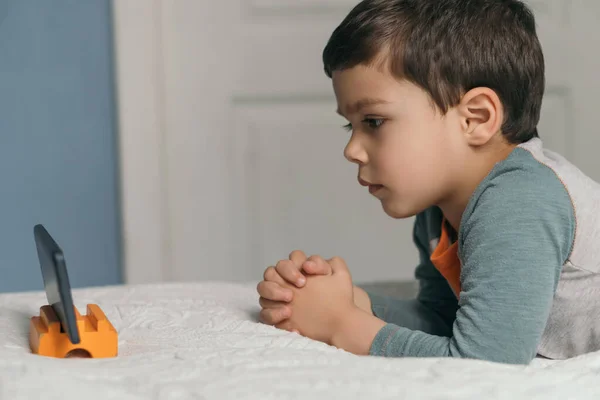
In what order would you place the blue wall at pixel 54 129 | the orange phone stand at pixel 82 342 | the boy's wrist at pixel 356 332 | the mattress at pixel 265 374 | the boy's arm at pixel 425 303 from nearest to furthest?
the mattress at pixel 265 374 → the orange phone stand at pixel 82 342 → the boy's wrist at pixel 356 332 → the boy's arm at pixel 425 303 → the blue wall at pixel 54 129

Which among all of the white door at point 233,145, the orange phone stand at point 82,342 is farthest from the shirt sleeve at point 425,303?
the white door at point 233,145

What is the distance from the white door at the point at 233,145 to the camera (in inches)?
88.8

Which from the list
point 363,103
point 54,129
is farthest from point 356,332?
point 54,129

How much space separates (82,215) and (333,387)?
1669 mm

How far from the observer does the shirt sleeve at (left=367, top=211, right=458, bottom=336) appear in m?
1.30

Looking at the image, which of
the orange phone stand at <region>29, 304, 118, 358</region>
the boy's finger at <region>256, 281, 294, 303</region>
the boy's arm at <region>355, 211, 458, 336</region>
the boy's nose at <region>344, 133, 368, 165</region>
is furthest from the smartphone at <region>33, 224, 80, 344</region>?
the boy's arm at <region>355, 211, 458, 336</region>

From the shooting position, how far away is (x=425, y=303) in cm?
140

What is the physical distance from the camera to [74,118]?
7.38ft

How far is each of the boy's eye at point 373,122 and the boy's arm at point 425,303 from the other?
247 millimetres

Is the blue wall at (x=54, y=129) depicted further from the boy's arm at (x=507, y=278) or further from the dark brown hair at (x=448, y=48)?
the boy's arm at (x=507, y=278)

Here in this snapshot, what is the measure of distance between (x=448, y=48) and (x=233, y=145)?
1.25 metres

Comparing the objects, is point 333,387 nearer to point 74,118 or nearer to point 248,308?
point 248,308

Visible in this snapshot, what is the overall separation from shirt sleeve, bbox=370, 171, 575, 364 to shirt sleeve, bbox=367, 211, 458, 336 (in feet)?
0.94

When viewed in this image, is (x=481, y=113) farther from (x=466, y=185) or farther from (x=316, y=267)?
(x=316, y=267)
